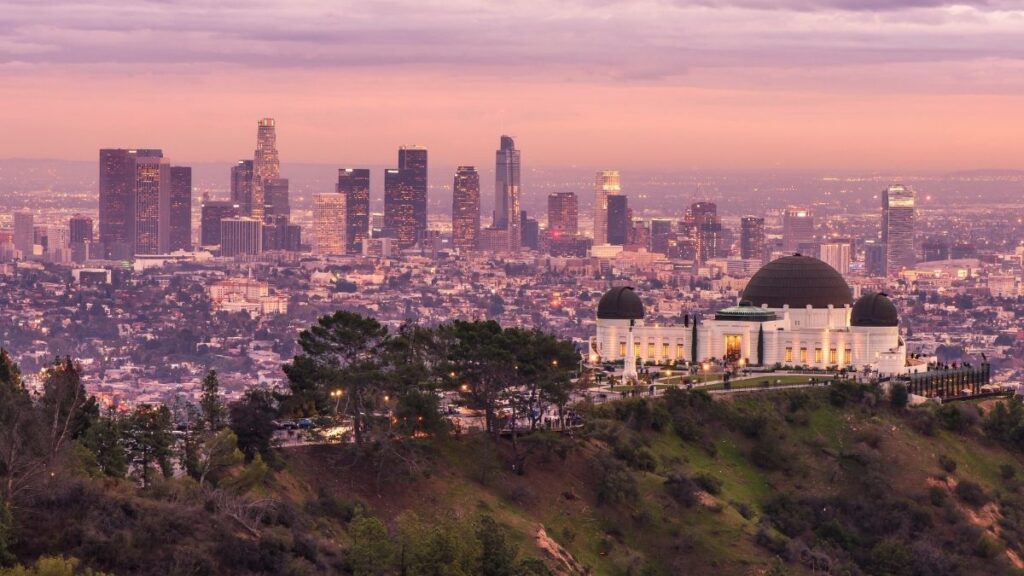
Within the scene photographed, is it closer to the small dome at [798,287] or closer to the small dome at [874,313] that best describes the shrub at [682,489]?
the small dome at [874,313]

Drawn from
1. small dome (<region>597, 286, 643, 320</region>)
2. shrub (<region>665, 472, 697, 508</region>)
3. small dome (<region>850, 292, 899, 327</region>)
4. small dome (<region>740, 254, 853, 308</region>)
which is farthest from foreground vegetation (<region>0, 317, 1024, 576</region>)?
small dome (<region>597, 286, 643, 320</region>)

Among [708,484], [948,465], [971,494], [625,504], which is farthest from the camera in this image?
[948,465]

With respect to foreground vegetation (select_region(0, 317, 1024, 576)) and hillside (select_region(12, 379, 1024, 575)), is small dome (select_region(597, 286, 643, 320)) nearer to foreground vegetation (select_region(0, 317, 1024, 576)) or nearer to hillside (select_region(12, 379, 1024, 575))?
foreground vegetation (select_region(0, 317, 1024, 576))

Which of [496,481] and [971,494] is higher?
[496,481]

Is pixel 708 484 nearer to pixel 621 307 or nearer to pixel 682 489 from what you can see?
pixel 682 489

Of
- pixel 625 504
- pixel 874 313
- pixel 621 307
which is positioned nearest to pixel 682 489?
pixel 625 504

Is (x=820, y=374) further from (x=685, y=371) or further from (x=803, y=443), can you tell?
(x=803, y=443)
